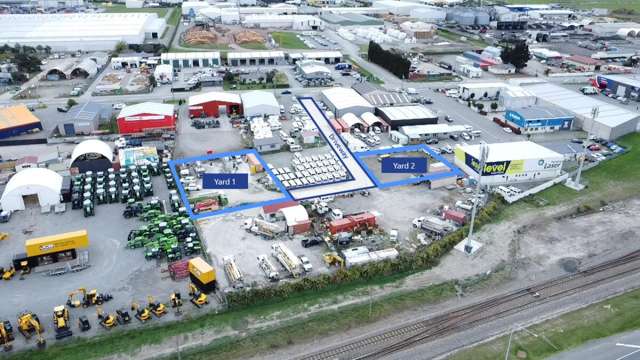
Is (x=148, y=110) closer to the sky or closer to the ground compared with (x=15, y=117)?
closer to the sky

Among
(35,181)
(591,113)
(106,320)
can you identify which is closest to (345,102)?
(591,113)

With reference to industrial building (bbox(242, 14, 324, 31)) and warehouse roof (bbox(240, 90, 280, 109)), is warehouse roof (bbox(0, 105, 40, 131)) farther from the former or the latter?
industrial building (bbox(242, 14, 324, 31))

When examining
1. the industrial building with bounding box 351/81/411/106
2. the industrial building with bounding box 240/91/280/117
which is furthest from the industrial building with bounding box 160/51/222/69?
the industrial building with bounding box 351/81/411/106

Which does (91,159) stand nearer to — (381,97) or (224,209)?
(224,209)

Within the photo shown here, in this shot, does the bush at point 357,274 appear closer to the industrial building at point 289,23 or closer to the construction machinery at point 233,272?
the construction machinery at point 233,272

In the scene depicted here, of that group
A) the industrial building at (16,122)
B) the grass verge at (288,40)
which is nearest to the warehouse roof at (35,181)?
the industrial building at (16,122)

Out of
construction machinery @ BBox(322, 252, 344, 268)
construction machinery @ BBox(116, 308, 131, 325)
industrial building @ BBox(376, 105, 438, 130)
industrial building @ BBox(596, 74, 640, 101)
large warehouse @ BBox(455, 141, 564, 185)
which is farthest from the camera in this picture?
industrial building @ BBox(596, 74, 640, 101)
